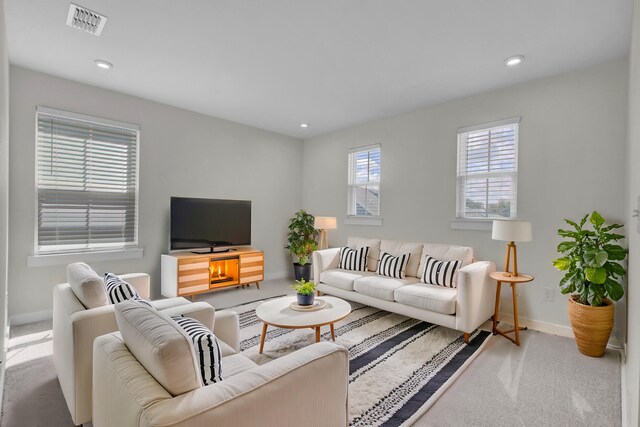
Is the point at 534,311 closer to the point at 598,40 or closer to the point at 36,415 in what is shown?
the point at 598,40

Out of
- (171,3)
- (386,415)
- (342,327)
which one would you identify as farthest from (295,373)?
(171,3)

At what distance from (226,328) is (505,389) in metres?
1.93

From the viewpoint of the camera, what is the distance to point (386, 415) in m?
1.92

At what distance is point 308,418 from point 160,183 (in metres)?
3.84

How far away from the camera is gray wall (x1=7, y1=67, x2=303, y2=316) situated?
10.8 feet

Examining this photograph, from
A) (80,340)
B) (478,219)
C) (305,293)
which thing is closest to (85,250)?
(80,340)

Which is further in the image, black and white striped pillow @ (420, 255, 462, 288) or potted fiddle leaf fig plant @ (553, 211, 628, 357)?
black and white striped pillow @ (420, 255, 462, 288)

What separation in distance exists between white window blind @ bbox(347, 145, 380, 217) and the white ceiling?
3.64 ft

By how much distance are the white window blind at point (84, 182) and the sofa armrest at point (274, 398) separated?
3484 mm

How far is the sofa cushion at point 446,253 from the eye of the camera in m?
3.54

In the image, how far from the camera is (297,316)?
2586mm

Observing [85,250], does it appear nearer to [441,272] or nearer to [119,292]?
[119,292]

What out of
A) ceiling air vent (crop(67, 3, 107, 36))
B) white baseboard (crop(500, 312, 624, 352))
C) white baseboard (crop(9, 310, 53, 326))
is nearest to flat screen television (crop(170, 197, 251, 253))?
white baseboard (crop(9, 310, 53, 326))

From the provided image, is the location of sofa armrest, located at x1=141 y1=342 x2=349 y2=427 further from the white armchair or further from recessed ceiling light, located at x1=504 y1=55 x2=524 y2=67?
recessed ceiling light, located at x1=504 y1=55 x2=524 y2=67
